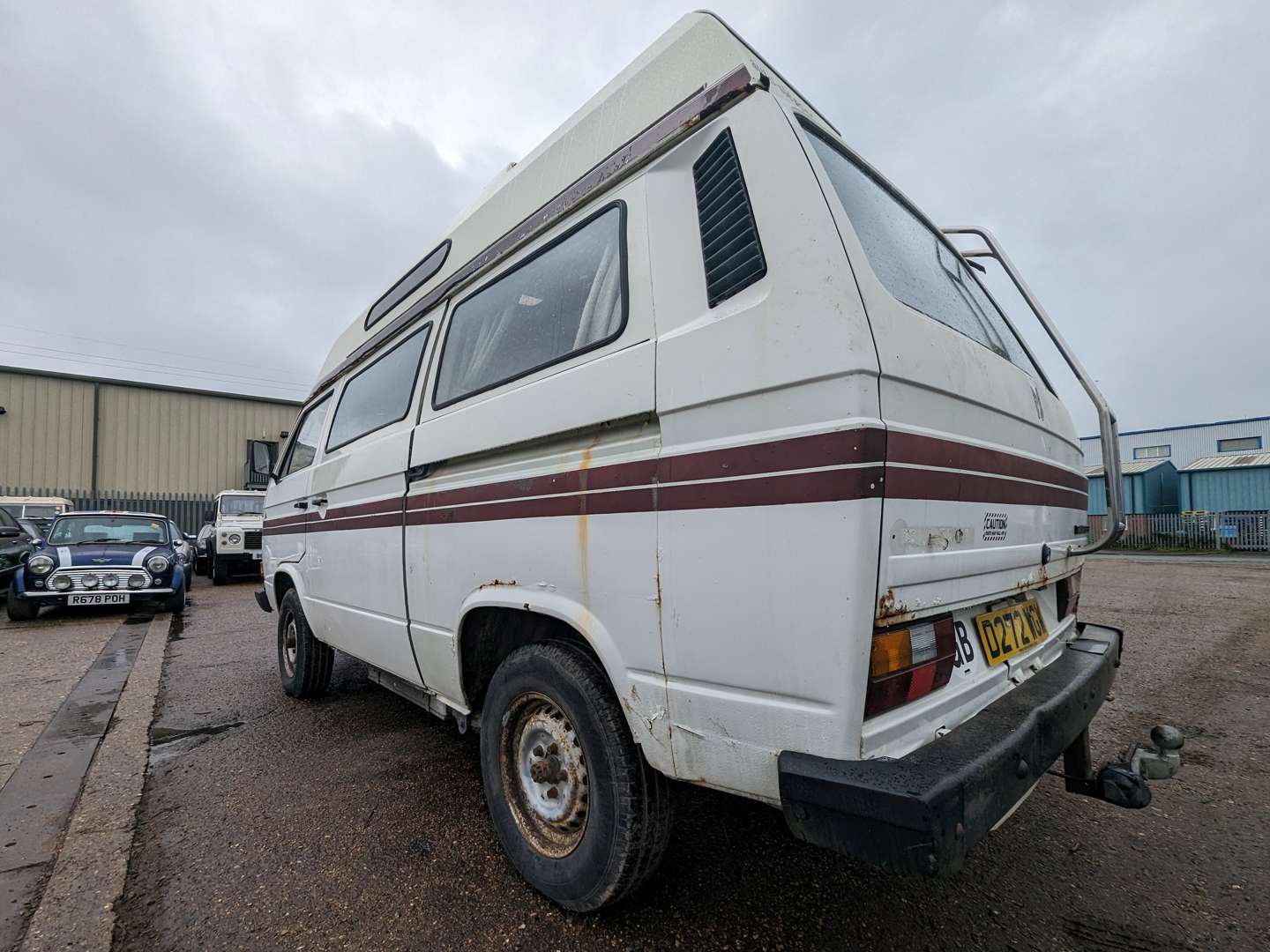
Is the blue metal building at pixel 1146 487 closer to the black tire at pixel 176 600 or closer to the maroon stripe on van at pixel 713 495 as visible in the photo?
the maroon stripe on van at pixel 713 495

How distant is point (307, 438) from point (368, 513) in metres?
1.75

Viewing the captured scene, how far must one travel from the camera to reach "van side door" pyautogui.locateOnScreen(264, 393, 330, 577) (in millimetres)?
4094

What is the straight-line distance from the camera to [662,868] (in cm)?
225

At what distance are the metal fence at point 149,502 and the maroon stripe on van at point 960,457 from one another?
2093 cm

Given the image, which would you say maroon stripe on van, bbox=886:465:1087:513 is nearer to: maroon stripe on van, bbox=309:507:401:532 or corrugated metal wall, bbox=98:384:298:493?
maroon stripe on van, bbox=309:507:401:532

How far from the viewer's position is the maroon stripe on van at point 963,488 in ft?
4.62

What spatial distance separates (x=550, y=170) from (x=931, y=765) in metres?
2.27

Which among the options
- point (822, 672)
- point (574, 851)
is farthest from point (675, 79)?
point (574, 851)

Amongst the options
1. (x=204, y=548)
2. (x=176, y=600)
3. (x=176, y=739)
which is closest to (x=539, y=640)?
(x=176, y=739)

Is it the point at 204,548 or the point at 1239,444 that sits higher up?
the point at 1239,444

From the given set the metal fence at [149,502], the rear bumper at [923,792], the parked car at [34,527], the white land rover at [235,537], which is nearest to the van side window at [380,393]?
the rear bumper at [923,792]

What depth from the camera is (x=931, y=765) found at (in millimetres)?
1373

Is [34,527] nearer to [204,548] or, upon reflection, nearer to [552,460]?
[204,548]

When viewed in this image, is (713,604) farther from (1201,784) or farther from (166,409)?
(166,409)
